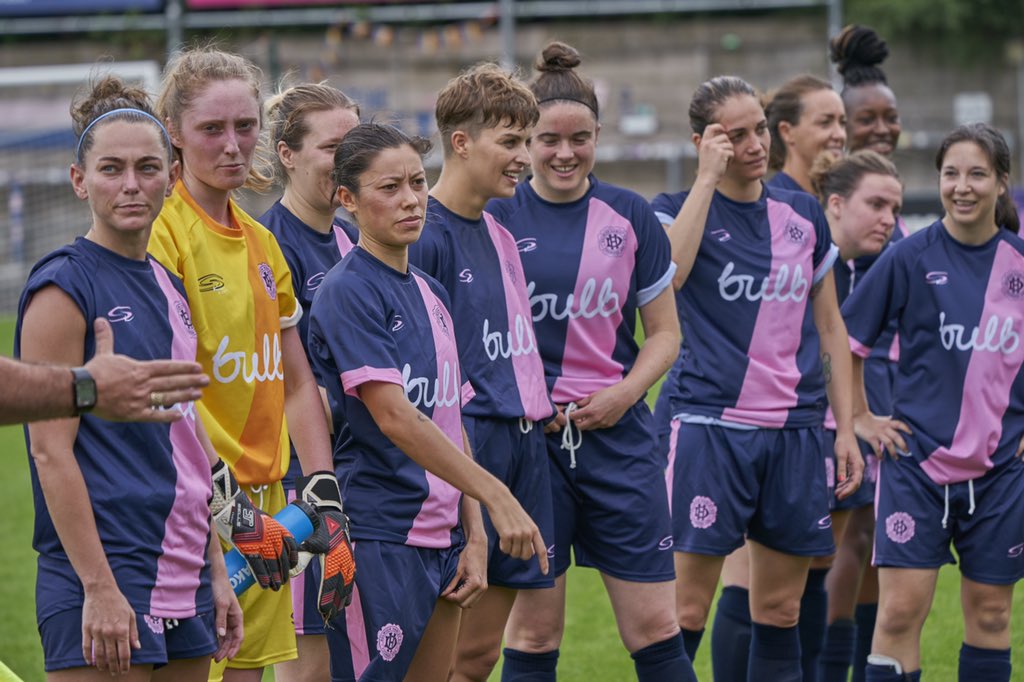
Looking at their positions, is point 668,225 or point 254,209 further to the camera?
point 254,209

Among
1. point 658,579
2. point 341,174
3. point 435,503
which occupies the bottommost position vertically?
point 658,579

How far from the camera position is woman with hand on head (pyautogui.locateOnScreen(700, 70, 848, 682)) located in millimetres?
4980

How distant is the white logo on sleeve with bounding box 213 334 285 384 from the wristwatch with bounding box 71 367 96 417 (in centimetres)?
89

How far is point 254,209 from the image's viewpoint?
24109 mm

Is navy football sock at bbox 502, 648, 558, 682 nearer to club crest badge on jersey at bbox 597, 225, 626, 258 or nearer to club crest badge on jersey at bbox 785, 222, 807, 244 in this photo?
club crest badge on jersey at bbox 597, 225, 626, 258

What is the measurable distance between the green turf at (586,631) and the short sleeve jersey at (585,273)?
181 cm

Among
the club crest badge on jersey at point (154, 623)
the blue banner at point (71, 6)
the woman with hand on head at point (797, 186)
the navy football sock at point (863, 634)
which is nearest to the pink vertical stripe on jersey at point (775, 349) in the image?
the woman with hand on head at point (797, 186)

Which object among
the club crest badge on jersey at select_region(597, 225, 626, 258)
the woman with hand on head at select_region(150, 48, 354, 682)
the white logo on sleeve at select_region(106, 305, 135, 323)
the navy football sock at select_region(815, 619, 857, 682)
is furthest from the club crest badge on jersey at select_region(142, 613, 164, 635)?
the navy football sock at select_region(815, 619, 857, 682)

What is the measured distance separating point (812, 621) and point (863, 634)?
51 cm

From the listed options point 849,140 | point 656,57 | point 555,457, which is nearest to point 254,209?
point 656,57

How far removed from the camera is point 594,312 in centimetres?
429

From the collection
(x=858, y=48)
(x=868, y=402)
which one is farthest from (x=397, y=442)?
(x=858, y=48)

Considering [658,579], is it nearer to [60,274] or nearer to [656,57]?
[60,274]

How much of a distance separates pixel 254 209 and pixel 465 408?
20755 mm
